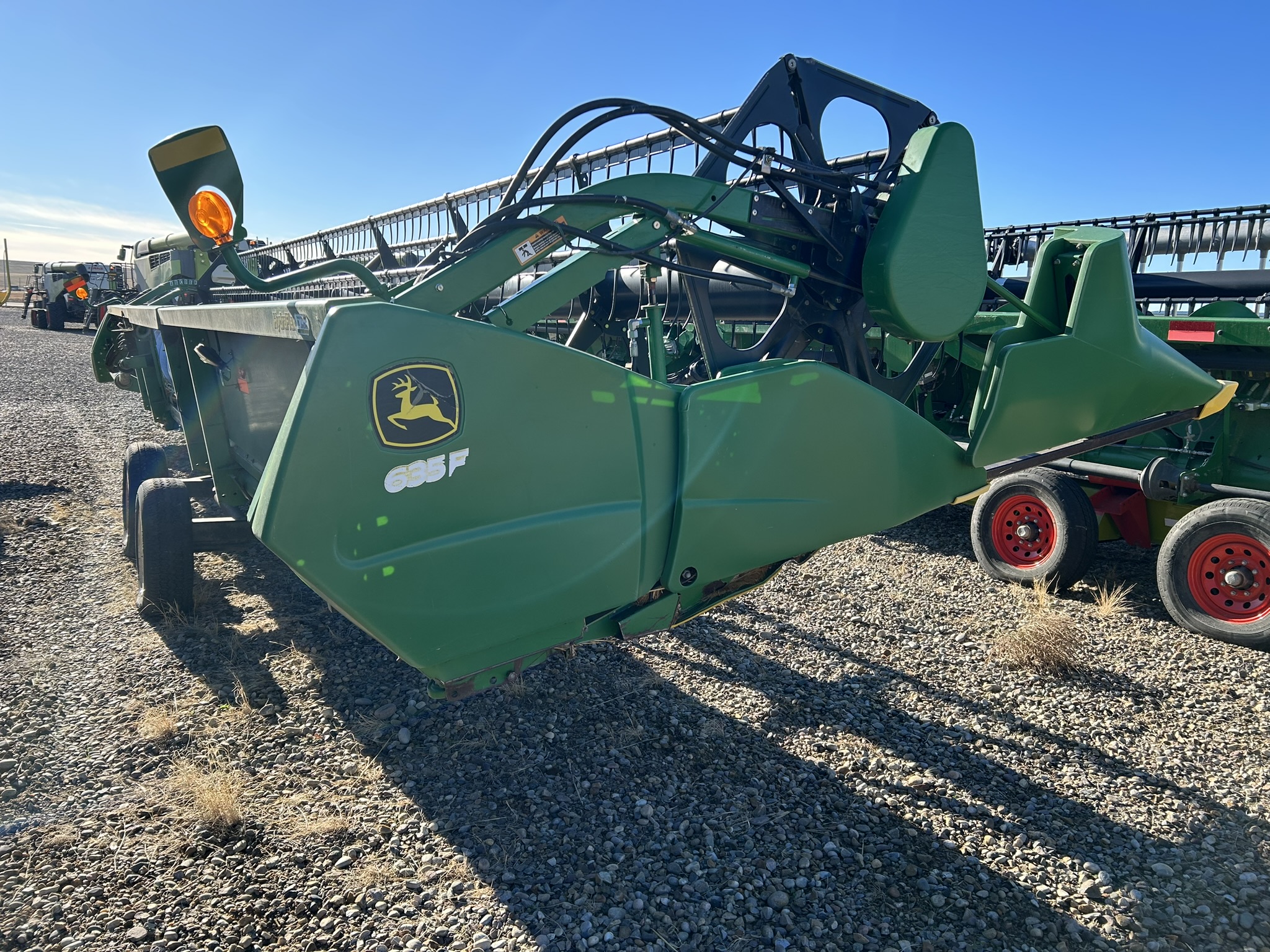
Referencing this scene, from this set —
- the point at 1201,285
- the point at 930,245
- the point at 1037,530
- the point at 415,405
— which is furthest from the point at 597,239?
the point at 1201,285

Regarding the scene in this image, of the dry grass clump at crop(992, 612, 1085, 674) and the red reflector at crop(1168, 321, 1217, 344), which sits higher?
the red reflector at crop(1168, 321, 1217, 344)

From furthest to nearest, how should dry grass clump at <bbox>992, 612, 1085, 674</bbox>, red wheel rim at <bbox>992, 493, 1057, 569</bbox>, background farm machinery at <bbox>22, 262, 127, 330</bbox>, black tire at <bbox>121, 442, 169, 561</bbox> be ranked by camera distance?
background farm machinery at <bbox>22, 262, 127, 330</bbox>
black tire at <bbox>121, 442, 169, 561</bbox>
red wheel rim at <bbox>992, 493, 1057, 569</bbox>
dry grass clump at <bbox>992, 612, 1085, 674</bbox>

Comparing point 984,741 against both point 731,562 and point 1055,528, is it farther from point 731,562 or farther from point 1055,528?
point 1055,528

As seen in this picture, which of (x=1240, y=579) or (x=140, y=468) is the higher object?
(x=140, y=468)

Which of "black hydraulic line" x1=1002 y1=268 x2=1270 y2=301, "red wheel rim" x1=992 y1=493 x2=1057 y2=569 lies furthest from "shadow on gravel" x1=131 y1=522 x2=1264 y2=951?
"black hydraulic line" x1=1002 y1=268 x2=1270 y2=301

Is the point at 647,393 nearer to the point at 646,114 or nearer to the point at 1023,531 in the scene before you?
the point at 646,114

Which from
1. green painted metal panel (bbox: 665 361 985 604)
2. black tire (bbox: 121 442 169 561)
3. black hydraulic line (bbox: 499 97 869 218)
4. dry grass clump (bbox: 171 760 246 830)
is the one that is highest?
black hydraulic line (bbox: 499 97 869 218)

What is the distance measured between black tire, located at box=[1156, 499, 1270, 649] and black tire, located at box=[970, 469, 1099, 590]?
19.6 inches

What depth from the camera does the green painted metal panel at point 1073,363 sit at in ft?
10.4

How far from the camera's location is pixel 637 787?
9.74ft

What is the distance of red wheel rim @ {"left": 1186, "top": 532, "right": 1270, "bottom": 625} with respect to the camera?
171 inches

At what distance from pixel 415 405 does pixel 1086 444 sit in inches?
106

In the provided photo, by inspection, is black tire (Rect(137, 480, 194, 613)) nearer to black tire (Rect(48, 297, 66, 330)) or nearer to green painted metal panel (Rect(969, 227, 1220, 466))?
green painted metal panel (Rect(969, 227, 1220, 466))

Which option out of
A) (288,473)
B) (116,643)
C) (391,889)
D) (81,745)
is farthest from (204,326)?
(391,889)
